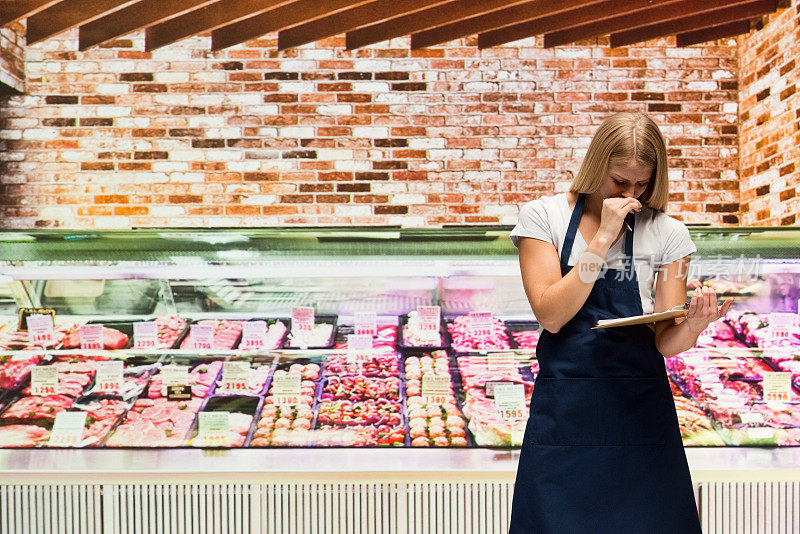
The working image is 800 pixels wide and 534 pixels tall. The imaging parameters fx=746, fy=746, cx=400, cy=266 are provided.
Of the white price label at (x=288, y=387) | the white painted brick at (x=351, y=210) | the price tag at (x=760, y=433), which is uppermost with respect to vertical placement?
the white painted brick at (x=351, y=210)

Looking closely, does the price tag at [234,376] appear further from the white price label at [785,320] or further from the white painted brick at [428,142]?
the white price label at [785,320]

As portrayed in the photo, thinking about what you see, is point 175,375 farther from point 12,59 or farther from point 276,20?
point 12,59

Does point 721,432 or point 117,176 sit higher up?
point 117,176

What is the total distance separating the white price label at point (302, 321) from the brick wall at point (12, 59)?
265 cm

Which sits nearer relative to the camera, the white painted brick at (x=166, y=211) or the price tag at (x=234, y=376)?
the price tag at (x=234, y=376)

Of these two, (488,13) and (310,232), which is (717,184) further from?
(310,232)

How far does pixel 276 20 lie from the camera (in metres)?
4.46

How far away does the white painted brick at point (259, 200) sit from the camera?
4.79m

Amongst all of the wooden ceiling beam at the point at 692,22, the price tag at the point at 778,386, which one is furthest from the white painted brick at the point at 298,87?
the price tag at the point at 778,386

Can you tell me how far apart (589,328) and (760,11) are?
3471mm

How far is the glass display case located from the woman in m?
1.14

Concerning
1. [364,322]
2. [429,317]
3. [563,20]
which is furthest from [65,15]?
[563,20]

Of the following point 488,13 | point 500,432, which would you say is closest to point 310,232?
point 500,432

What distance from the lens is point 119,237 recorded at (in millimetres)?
2990
